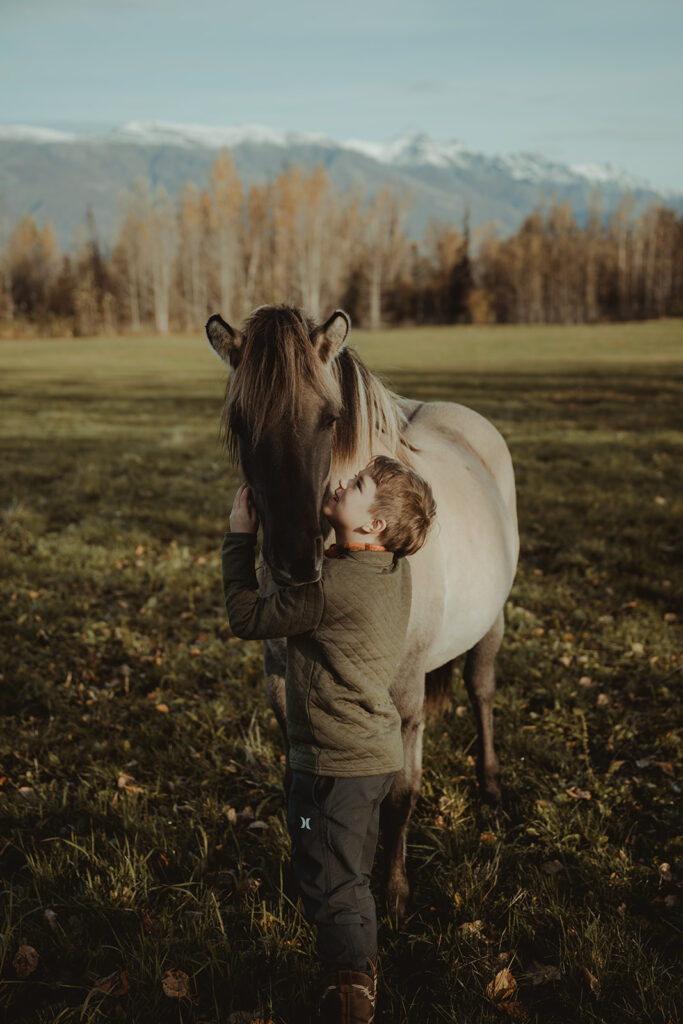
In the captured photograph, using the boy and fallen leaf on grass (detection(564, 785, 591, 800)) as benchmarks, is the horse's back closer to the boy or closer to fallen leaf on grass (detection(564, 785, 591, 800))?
the boy

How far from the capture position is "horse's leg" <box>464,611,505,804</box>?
356 centimetres

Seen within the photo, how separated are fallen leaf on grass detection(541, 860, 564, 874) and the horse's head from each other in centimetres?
194

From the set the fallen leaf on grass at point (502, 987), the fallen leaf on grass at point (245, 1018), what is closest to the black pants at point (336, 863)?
the fallen leaf on grass at point (245, 1018)

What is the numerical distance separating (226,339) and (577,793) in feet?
9.52

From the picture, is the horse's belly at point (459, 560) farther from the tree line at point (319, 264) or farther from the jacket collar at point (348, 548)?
the tree line at point (319, 264)

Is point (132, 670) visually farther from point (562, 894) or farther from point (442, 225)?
point (442, 225)

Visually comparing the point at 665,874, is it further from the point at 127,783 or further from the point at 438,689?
the point at 127,783

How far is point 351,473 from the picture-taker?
2439 mm

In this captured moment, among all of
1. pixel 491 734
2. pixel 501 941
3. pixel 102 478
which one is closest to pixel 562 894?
pixel 501 941

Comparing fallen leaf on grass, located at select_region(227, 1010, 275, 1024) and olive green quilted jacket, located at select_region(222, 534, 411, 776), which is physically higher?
olive green quilted jacket, located at select_region(222, 534, 411, 776)

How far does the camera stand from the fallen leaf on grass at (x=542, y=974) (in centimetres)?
241

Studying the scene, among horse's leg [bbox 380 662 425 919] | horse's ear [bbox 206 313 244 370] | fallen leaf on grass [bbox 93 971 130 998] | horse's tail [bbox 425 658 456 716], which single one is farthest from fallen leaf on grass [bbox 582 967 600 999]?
horse's ear [bbox 206 313 244 370]

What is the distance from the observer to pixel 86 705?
4375 mm

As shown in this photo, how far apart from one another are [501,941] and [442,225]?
269ft
